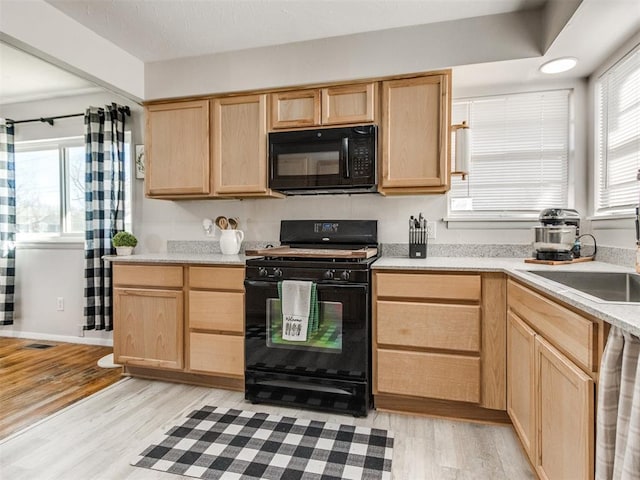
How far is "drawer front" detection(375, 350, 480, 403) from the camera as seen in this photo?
202 cm

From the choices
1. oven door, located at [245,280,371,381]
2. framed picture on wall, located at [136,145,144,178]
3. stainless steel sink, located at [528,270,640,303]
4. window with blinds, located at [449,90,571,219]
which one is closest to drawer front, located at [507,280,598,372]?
stainless steel sink, located at [528,270,640,303]

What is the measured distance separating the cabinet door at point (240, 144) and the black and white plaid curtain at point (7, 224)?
251 cm

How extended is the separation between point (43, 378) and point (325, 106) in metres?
2.80

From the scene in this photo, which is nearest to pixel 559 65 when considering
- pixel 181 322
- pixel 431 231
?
pixel 431 231

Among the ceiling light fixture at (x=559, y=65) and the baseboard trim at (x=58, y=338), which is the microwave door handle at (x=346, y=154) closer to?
the ceiling light fixture at (x=559, y=65)

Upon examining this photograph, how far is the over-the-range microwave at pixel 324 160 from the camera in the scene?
2357 millimetres

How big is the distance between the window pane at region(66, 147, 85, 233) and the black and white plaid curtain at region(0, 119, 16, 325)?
0.58 m

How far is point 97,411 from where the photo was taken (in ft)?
7.20

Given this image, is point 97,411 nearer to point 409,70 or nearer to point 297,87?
point 297,87

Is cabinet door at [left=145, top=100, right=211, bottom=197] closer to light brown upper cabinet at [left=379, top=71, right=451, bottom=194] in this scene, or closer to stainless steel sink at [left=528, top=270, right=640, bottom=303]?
light brown upper cabinet at [left=379, top=71, right=451, bottom=194]

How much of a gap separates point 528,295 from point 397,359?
82 centimetres

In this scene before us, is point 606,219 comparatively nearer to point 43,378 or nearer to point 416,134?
point 416,134

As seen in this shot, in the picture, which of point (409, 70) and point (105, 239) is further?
point (105, 239)

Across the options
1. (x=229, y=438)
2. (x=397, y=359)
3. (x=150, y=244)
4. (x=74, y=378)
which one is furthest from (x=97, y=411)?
(x=397, y=359)
